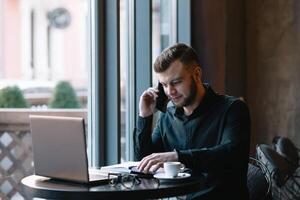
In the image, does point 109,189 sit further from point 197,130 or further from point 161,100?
point 161,100

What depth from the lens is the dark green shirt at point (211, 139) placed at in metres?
2.23

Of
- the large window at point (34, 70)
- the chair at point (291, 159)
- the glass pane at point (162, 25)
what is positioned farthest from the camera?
the glass pane at point (162, 25)

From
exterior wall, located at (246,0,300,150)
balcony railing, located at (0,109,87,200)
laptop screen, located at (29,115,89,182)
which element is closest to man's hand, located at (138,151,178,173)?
laptop screen, located at (29,115,89,182)

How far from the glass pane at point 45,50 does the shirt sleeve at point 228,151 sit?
1.00 meters

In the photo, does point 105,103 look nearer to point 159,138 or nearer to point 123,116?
point 123,116

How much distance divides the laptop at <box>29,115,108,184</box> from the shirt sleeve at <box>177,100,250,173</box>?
36 centimetres

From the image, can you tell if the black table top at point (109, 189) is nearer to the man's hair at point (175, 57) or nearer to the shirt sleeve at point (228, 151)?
the shirt sleeve at point (228, 151)

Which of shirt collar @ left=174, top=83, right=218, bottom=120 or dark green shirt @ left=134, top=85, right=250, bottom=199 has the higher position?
shirt collar @ left=174, top=83, right=218, bottom=120

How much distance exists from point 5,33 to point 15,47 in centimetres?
10

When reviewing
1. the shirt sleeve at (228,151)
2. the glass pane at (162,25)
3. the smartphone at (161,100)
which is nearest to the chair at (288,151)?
the glass pane at (162,25)

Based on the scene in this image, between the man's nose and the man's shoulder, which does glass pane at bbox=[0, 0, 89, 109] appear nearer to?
the man's nose

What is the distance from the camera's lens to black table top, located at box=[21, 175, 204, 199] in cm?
189

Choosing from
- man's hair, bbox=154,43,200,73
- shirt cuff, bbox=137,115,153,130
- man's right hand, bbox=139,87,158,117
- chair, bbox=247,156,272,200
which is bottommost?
chair, bbox=247,156,272,200

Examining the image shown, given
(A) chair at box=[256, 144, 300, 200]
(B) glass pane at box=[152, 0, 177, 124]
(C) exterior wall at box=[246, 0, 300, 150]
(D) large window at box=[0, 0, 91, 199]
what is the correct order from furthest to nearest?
(C) exterior wall at box=[246, 0, 300, 150], (B) glass pane at box=[152, 0, 177, 124], (A) chair at box=[256, 144, 300, 200], (D) large window at box=[0, 0, 91, 199]
